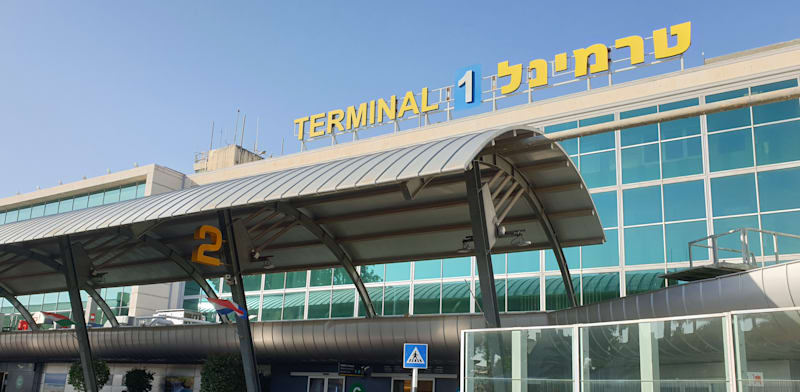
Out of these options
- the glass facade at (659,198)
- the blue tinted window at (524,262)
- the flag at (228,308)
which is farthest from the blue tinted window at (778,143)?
the flag at (228,308)

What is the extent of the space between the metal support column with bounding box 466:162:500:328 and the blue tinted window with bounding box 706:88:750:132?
44.9ft

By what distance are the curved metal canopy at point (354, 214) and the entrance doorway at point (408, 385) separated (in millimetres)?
5731

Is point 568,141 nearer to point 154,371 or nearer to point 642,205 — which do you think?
point 642,205

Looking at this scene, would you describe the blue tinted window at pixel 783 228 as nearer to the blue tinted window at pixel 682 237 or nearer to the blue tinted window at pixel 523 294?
the blue tinted window at pixel 682 237

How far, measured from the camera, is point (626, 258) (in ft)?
90.7

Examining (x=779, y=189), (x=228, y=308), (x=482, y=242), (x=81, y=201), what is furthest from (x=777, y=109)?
(x=81, y=201)

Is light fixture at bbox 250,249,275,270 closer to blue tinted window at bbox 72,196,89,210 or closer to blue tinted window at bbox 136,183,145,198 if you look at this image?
blue tinted window at bbox 136,183,145,198

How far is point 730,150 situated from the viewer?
2666cm

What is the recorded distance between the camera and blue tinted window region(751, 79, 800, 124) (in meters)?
25.6

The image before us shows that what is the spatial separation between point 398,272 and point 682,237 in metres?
12.7

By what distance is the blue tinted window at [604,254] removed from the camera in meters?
28.0

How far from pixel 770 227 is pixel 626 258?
5.01 meters

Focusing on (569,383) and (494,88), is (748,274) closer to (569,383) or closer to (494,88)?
(569,383)

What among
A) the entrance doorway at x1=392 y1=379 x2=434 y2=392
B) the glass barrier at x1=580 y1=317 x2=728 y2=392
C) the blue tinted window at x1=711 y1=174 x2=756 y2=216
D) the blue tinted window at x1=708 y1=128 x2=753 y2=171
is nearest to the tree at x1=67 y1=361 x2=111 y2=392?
the entrance doorway at x1=392 y1=379 x2=434 y2=392
